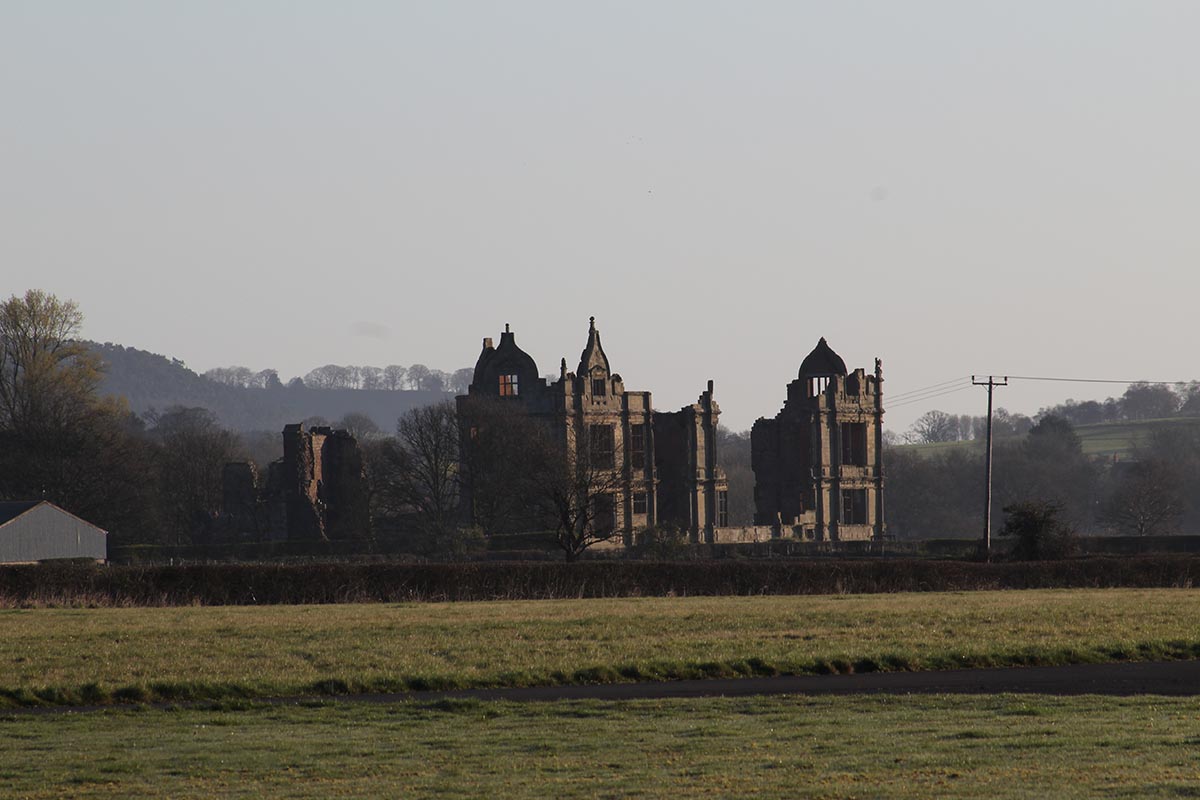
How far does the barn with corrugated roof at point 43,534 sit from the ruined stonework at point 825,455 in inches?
1554

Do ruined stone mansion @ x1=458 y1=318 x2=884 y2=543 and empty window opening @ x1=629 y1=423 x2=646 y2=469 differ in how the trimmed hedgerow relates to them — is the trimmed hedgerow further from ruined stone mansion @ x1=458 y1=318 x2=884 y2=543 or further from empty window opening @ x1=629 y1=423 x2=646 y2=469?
empty window opening @ x1=629 y1=423 x2=646 y2=469

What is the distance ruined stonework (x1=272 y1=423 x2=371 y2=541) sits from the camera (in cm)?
9094

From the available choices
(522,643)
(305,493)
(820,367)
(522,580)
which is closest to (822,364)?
(820,367)

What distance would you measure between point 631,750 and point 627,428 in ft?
264

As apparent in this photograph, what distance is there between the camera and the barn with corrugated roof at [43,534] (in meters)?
78.8

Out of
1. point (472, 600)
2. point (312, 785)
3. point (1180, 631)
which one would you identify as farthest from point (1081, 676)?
point (472, 600)

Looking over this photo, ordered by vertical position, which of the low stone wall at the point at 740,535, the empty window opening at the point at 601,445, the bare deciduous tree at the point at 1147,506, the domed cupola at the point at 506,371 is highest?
the domed cupola at the point at 506,371

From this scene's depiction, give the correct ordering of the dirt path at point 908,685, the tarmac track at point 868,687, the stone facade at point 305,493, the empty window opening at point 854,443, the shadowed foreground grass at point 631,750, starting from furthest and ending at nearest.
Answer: the empty window opening at point 854,443, the stone facade at point 305,493, the dirt path at point 908,685, the tarmac track at point 868,687, the shadowed foreground grass at point 631,750

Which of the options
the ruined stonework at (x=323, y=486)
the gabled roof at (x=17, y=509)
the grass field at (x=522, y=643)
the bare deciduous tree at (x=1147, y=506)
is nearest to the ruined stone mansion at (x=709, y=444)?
the ruined stonework at (x=323, y=486)

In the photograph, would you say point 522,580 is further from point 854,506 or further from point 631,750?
point 854,506

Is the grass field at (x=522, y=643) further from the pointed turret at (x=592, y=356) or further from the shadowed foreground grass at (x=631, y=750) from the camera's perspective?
the pointed turret at (x=592, y=356)

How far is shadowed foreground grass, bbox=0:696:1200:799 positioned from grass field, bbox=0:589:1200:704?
3179mm

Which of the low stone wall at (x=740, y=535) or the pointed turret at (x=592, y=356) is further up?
the pointed turret at (x=592, y=356)

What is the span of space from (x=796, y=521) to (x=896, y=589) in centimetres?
4744
